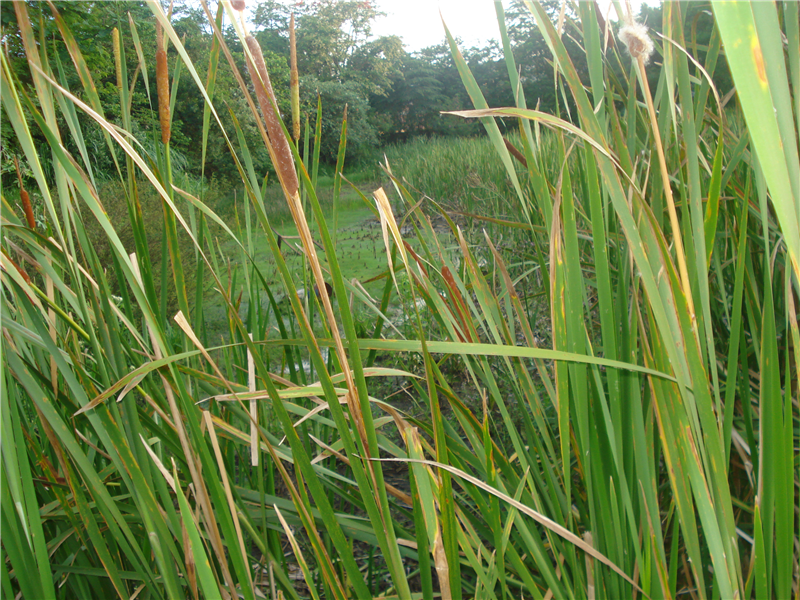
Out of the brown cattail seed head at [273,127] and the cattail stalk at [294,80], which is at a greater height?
the cattail stalk at [294,80]

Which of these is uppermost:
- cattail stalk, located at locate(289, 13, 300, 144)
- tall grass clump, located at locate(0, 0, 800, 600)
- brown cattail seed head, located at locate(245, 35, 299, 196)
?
cattail stalk, located at locate(289, 13, 300, 144)

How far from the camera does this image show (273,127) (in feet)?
0.78

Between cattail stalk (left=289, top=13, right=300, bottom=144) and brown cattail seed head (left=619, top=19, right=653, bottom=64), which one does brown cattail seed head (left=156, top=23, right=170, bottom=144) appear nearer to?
cattail stalk (left=289, top=13, right=300, bottom=144)

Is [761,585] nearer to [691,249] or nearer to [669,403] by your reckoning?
[669,403]

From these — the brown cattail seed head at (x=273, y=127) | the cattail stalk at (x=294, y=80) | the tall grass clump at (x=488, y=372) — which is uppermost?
the cattail stalk at (x=294, y=80)

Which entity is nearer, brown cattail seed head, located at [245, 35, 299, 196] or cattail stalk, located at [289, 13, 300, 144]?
brown cattail seed head, located at [245, 35, 299, 196]

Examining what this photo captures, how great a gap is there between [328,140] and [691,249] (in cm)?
1457

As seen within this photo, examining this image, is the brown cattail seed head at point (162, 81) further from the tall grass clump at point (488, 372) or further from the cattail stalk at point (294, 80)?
the cattail stalk at point (294, 80)

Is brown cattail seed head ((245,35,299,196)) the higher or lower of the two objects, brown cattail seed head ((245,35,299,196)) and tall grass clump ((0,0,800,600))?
the higher

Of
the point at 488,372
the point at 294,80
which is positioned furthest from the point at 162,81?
the point at 488,372

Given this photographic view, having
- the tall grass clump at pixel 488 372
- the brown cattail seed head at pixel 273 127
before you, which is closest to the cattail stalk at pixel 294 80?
the tall grass clump at pixel 488 372

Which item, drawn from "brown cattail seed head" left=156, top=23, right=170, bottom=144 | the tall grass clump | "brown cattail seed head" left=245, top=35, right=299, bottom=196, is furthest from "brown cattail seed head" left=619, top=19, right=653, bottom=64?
"brown cattail seed head" left=156, top=23, right=170, bottom=144

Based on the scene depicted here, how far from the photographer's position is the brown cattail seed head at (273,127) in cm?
23

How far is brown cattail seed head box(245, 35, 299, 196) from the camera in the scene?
0.76 ft
